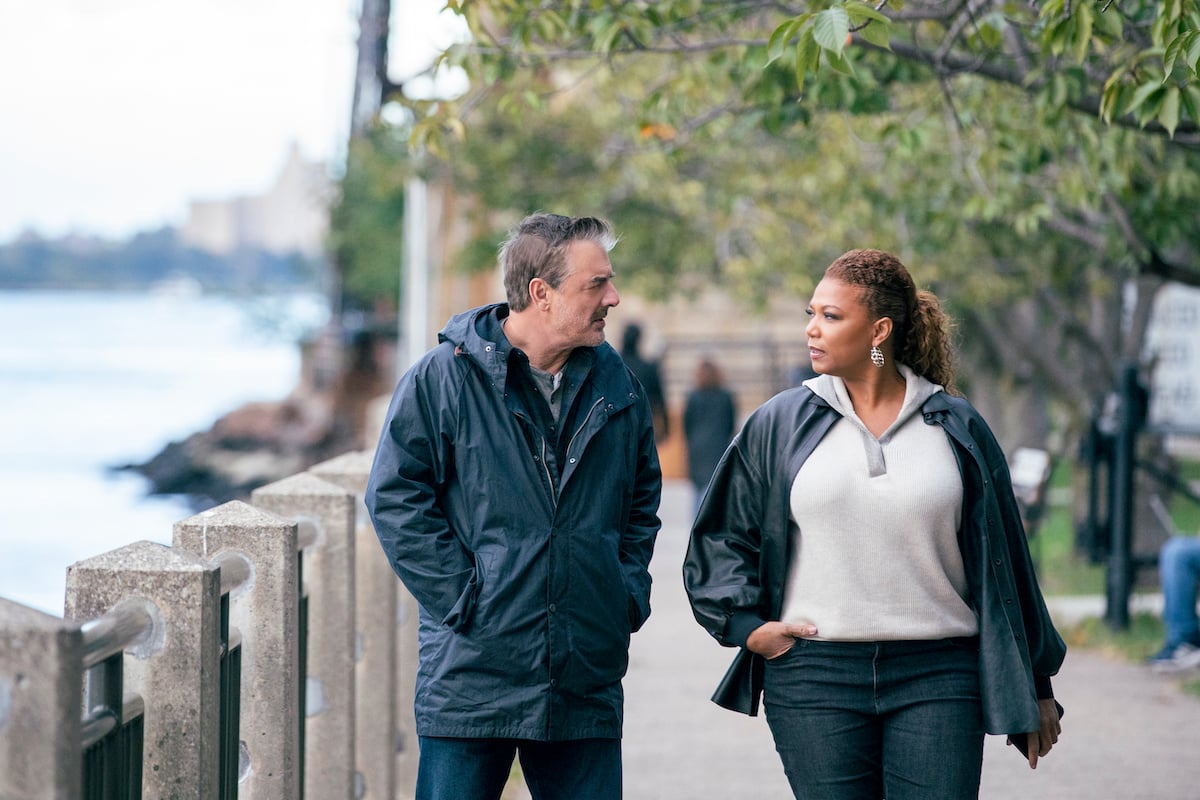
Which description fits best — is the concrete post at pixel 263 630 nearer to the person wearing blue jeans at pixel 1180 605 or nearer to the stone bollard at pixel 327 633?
the stone bollard at pixel 327 633

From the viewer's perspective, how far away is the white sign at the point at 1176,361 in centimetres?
1309

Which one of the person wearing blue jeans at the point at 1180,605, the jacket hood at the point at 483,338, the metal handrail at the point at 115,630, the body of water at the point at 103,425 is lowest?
the body of water at the point at 103,425

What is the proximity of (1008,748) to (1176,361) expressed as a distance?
22.0 ft

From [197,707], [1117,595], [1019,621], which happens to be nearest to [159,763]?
[197,707]

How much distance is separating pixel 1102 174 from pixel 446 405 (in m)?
5.16

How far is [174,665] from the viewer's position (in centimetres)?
349

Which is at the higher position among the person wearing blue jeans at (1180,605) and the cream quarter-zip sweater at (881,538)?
the cream quarter-zip sweater at (881,538)

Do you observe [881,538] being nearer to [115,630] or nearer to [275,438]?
[115,630]

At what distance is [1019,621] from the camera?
372 cm

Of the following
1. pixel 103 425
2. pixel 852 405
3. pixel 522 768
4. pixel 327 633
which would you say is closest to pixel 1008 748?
pixel 327 633

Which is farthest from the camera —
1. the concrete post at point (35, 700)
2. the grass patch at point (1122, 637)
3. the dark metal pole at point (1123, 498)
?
the dark metal pole at point (1123, 498)

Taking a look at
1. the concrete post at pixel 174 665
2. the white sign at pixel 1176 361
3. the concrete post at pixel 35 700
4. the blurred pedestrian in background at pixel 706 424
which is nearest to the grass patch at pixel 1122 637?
the white sign at pixel 1176 361

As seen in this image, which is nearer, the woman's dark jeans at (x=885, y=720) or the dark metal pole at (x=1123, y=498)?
the woman's dark jeans at (x=885, y=720)

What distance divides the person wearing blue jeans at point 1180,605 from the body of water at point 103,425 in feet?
19.0
